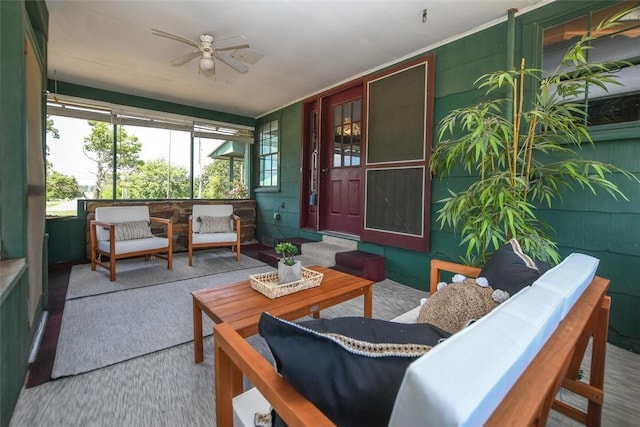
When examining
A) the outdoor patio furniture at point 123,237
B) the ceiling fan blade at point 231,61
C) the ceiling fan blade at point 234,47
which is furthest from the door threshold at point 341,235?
the ceiling fan blade at point 234,47

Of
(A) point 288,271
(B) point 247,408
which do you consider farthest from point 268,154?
(B) point 247,408

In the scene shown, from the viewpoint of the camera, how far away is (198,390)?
1476 mm

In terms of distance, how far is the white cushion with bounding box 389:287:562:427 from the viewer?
0.37m

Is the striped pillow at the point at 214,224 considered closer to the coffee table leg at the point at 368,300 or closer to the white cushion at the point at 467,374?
the coffee table leg at the point at 368,300

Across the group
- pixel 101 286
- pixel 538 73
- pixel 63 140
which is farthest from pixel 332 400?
pixel 63 140

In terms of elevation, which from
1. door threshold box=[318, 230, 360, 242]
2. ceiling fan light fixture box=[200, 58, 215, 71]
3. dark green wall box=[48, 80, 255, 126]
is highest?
dark green wall box=[48, 80, 255, 126]

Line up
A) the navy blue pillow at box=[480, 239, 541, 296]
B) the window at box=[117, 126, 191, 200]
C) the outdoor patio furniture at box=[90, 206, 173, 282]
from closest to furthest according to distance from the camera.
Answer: the navy blue pillow at box=[480, 239, 541, 296] → the outdoor patio furniture at box=[90, 206, 173, 282] → the window at box=[117, 126, 191, 200]

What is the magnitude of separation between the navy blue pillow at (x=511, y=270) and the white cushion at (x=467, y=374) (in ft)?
2.03

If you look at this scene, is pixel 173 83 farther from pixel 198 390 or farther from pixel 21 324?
pixel 198 390

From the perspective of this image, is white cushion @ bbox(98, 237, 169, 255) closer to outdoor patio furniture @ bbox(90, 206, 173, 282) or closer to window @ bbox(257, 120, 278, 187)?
outdoor patio furniture @ bbox(90, 206, 173, 282)

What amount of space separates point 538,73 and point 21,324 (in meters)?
3.63

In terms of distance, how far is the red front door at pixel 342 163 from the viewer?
3.80 meters

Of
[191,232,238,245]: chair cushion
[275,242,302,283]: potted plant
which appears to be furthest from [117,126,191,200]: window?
[275,242,302,283]: potted plant

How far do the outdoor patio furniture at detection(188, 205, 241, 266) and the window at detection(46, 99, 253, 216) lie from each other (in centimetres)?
88
